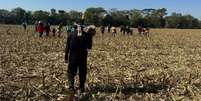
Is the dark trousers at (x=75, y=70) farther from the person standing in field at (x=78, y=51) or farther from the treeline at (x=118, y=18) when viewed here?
the treeline at (x=118, y=18)

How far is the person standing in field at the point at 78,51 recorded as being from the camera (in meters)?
10.9

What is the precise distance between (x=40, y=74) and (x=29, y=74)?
33cm

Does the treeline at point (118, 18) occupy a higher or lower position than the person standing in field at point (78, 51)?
lower

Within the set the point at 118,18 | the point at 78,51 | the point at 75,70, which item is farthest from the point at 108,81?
the point at 118,18

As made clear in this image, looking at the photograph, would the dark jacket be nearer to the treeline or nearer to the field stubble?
the field stubble

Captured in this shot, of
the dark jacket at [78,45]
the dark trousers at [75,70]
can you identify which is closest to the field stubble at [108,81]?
the dark trousers at [75,70]

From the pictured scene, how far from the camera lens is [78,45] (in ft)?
35.8

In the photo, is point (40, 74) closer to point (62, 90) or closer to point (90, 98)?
point (62, 90)

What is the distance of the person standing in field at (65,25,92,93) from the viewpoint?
10.9 metres

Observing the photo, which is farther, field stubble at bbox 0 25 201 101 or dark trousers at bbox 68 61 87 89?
dark trousers at bbox 68 61 87 89

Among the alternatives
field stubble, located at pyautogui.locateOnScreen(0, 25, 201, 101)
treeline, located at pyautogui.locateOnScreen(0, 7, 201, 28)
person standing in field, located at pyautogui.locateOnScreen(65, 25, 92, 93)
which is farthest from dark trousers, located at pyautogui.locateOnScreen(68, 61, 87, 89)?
treeline, located at pyautogui.locateOnScreen(0, 7, 201, 28)

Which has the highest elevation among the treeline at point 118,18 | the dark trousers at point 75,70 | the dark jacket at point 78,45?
the dark jacket at point 78,45

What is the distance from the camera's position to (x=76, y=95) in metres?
10.7

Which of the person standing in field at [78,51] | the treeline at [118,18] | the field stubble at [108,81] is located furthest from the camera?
the treeline at [118,18]
